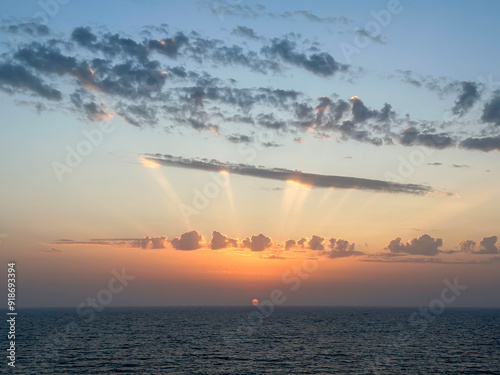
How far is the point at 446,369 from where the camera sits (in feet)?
254

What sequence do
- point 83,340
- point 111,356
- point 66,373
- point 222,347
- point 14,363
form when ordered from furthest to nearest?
1. point 83,340
2. point 222,347
3. point 111,356
4. point 14,363
5. point 66,373

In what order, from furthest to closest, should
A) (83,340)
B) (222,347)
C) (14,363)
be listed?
(83,340) < (222,347) < (14,363)

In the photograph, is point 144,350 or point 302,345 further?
point 302,345

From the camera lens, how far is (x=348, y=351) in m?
97.1

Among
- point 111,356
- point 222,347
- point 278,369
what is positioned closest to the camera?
point 278,369

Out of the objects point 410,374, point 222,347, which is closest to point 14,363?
point 222,347

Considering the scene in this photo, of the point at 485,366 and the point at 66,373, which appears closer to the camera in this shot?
the point at 66,373

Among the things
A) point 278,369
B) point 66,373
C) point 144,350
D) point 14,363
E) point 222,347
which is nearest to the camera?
point 66,373

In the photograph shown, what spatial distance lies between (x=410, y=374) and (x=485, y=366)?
18.5 metres

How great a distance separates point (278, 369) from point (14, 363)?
46522mm

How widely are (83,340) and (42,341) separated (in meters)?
11.0

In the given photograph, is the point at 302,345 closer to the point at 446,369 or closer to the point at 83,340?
the point at 446,369

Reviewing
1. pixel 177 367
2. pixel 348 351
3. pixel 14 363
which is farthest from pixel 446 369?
pixel 14 363

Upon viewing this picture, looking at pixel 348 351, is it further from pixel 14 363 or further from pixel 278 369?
pixel 14 363
